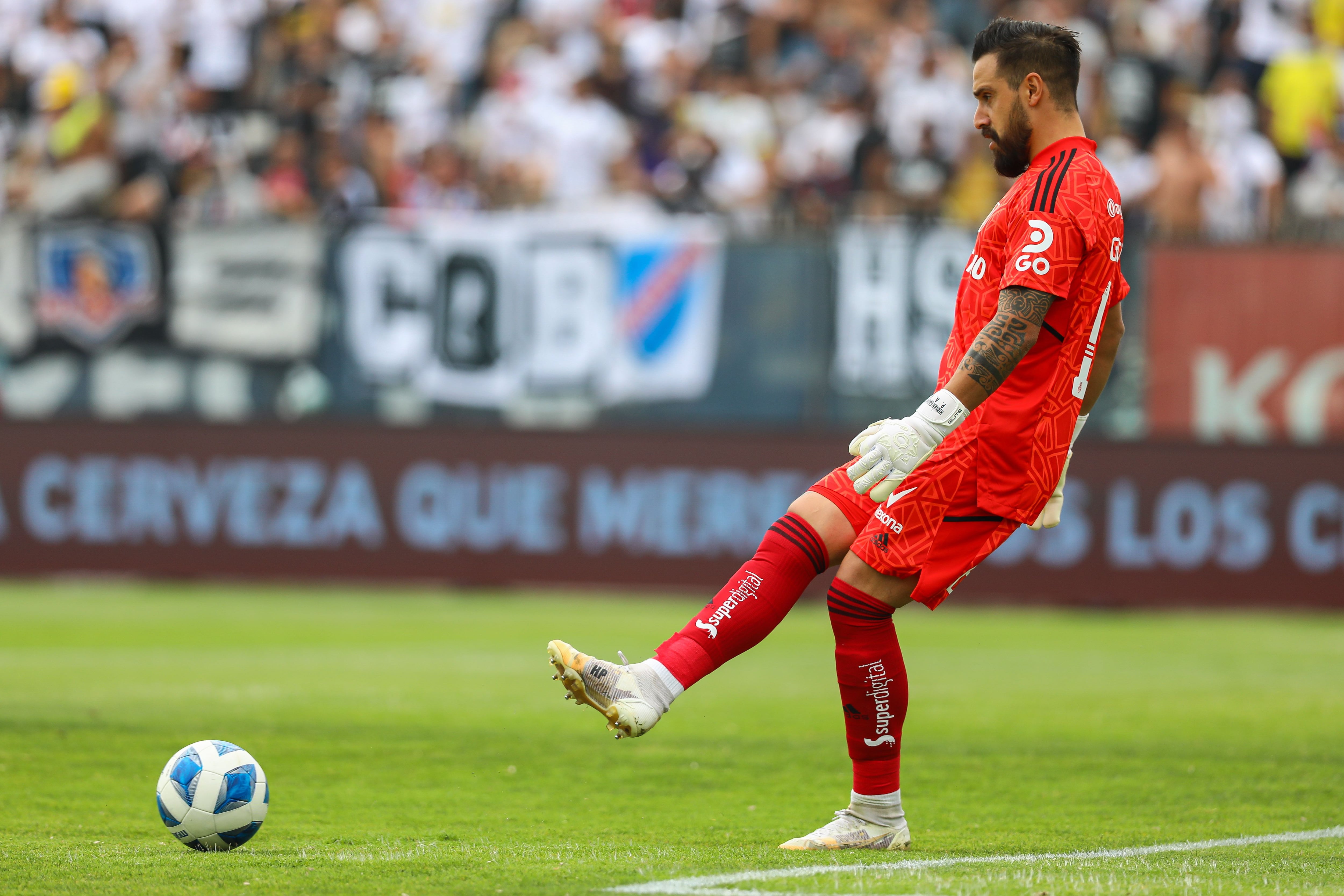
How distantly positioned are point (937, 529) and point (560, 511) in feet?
35.2

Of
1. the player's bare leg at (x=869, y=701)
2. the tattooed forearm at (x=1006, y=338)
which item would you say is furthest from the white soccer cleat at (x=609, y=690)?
the tattooed forearm at (x=1006, y=338)

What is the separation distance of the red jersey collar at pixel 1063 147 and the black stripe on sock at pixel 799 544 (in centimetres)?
129

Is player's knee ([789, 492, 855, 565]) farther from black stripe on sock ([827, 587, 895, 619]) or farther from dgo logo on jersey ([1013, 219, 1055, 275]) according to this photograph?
dgo logo on jersey ([1013, 219, 1055, 275])

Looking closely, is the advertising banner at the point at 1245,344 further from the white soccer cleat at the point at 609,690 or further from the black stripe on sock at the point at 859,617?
the white soccer cleat at the point at 609,690

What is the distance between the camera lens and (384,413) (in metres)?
16.3

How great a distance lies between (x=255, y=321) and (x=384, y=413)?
56.3 inches

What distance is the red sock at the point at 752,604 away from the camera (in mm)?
5426

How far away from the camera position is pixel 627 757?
7785 millimetres

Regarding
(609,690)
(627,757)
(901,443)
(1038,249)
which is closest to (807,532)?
(901,443)

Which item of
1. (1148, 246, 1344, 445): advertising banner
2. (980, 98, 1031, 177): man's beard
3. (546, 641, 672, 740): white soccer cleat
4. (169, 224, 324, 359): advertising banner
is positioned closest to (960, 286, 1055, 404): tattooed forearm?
(980, 98, 1031, 177): man's beard

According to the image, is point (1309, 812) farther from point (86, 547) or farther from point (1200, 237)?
point (86, 547)

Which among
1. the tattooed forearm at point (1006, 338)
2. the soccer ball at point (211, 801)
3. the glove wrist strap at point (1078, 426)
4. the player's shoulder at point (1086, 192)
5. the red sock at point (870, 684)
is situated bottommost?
the soccer ball at point (211, 801)

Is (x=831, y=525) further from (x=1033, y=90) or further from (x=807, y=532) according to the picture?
(x=1033, y=90)

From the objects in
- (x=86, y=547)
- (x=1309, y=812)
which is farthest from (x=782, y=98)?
(x=1309, y=812)
